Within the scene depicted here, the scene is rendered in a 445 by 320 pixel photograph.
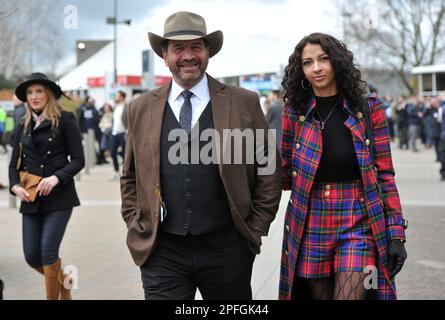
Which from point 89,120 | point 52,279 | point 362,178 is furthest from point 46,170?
point 89,120

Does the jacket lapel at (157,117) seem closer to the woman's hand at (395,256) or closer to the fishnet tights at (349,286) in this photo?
the fishnet tights at (349,286)

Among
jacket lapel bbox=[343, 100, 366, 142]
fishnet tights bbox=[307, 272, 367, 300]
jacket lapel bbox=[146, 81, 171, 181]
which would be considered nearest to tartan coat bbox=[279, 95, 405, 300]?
jacket lapel bbox=[343, 100, 366, 142]

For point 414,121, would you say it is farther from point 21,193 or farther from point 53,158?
point 21,193

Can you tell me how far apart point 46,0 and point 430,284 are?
18.9ft

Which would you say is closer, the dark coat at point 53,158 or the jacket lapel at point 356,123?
the jacket lapel at point 356,123

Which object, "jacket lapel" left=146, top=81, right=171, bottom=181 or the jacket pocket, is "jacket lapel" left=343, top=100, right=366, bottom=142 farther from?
the jacket pocket

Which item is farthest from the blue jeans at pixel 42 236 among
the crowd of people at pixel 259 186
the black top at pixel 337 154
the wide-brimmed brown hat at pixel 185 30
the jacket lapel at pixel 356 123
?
the jacket lapel at pixel 356 123

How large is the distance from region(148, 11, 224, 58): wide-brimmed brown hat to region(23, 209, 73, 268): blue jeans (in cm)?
198

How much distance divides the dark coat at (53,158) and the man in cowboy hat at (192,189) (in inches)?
65.9

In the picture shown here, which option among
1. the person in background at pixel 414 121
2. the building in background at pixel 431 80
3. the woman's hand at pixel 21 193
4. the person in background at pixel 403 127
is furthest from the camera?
the building in background at pixel 431 80

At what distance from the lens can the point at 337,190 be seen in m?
3.27

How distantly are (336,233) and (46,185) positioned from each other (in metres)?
2.35

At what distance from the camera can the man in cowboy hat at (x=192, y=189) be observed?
3.15 m

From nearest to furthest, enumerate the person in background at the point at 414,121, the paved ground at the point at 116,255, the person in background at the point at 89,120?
the paved ground at the point at 116,255 < the person in background at the point at 89,120 < the person in background at the point at 414,121
